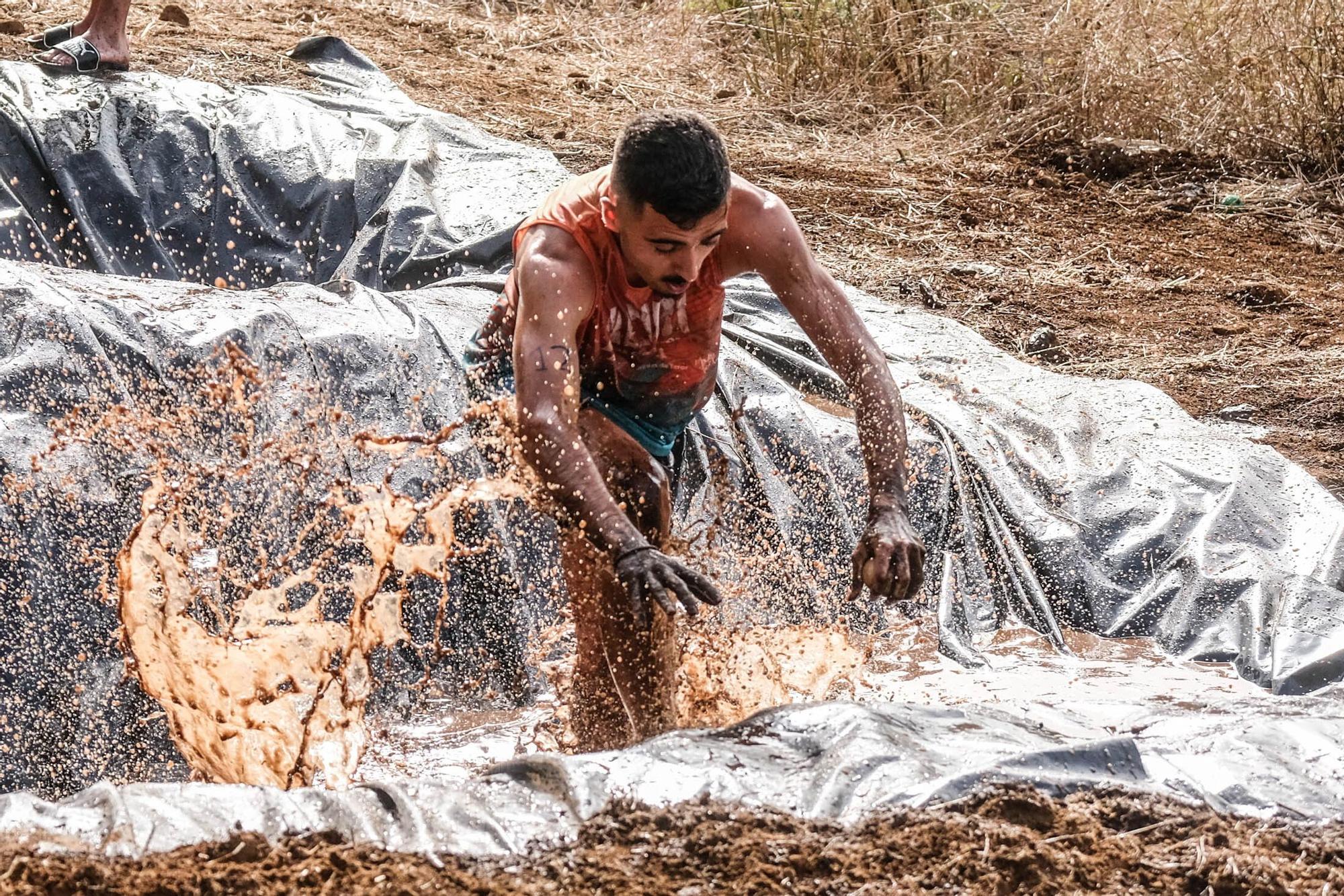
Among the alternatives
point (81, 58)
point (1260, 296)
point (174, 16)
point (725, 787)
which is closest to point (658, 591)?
point (725, 787)

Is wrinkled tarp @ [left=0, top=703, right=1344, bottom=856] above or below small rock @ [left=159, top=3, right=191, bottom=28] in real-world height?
below

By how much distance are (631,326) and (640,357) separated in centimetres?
9

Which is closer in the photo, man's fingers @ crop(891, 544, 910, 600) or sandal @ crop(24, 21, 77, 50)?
man's fingers @ crop(891, 544, 910, 600)

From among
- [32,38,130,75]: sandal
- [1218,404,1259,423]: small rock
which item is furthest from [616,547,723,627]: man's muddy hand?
[32,38,130,75]: sandal

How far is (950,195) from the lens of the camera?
6.80m

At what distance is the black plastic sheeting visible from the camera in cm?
298

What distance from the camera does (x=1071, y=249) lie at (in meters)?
6.34

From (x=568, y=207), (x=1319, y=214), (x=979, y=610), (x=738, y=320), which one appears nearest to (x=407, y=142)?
(x=738, y=320)

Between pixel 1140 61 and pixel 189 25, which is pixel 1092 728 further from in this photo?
pixel 189 25

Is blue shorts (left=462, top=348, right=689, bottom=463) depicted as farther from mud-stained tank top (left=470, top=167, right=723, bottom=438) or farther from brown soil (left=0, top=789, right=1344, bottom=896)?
brown soil (left=0, top=789, right=1344, bottom=896)

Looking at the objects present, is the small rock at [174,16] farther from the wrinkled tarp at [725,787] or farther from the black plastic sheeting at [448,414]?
the wrinkled tarp at [725,787]

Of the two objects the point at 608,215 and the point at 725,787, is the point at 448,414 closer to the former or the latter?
the point at 608,215

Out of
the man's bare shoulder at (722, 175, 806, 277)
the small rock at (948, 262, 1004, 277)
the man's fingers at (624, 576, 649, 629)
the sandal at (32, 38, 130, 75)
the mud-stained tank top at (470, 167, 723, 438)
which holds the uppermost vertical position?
the sandal at (32, 38, 130, 75)

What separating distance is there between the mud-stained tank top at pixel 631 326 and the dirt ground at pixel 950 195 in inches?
87.2
